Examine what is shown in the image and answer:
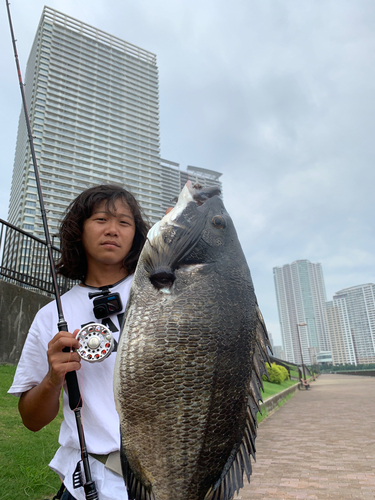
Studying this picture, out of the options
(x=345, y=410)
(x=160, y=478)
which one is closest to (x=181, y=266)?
(x=160, y=478)

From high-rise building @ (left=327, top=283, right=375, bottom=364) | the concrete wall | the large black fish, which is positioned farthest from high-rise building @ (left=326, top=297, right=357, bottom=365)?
the large black fish

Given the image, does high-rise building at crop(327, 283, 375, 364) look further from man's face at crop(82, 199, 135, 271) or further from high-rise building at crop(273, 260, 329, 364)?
man's face at crop(82, 199, 135, 271)

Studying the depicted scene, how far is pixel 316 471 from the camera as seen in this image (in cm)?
570

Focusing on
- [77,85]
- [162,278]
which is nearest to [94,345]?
[162,278]

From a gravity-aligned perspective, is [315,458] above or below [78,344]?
below

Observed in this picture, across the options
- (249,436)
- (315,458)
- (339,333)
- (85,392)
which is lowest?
(315,458)

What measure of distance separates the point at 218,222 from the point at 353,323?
90.6 meters

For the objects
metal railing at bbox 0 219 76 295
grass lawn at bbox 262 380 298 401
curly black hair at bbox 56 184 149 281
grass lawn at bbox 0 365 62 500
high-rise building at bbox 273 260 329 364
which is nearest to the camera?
curly black hair at bbox 56 184 149 281

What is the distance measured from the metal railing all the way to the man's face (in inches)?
227

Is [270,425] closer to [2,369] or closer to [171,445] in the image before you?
[2,369]

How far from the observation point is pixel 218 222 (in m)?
1.25

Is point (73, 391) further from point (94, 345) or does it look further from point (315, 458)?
point (315, 458)

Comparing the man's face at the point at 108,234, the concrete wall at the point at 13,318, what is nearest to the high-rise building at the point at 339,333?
the concrete wall at the point at 13,318

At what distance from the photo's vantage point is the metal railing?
7039 millimetres
